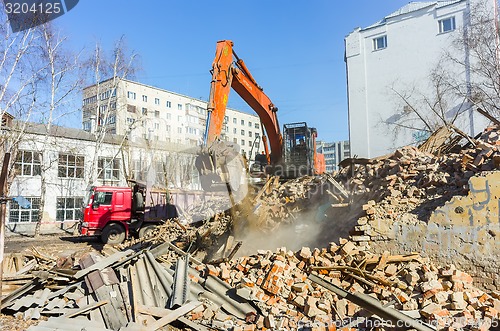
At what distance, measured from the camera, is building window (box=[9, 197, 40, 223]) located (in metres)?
20.6

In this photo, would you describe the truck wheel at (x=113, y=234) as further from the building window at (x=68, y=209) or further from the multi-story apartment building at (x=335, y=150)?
the multi-story apartment building at (x=335, y=150)

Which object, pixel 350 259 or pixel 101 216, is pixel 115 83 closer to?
pixel 101 216

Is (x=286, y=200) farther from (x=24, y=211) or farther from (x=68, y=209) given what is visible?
(x=24, y=211)

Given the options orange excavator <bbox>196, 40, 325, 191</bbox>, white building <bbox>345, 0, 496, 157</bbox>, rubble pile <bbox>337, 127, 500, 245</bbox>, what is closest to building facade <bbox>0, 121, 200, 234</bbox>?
orange excavator <bbox>196, 40, 325, 191</bbox>

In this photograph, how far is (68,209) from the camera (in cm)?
2280

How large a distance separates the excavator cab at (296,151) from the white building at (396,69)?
14.3 m

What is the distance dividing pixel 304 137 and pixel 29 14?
13.2 metres

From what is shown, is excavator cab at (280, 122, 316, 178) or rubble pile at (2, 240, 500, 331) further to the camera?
excavator cab at (280, 122, 316, 178)

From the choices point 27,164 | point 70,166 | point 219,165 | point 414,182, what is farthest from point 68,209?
point 414,182

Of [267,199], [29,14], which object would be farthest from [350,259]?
[29,14]

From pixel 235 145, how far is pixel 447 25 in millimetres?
24046

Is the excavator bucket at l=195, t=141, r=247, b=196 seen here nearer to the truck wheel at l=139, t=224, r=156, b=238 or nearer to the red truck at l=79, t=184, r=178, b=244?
the truck wheel at l=139, t=224, r=156, b=238

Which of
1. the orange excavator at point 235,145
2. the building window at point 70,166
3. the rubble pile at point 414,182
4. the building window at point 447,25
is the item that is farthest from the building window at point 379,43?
the building window at point 70,166

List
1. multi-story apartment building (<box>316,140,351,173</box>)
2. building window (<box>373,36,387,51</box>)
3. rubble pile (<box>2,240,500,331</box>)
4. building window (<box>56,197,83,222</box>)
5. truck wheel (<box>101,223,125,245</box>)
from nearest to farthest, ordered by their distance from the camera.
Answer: rubble pile (<box>2,240,500,331</box>), truck wheel (<box>101,223,125,245</box>), building window (<box>56,197,83,222</box>), building window (<box>373,36,387,51</box>), multi-story apartment building (<box>316,140,351,173</box>)
